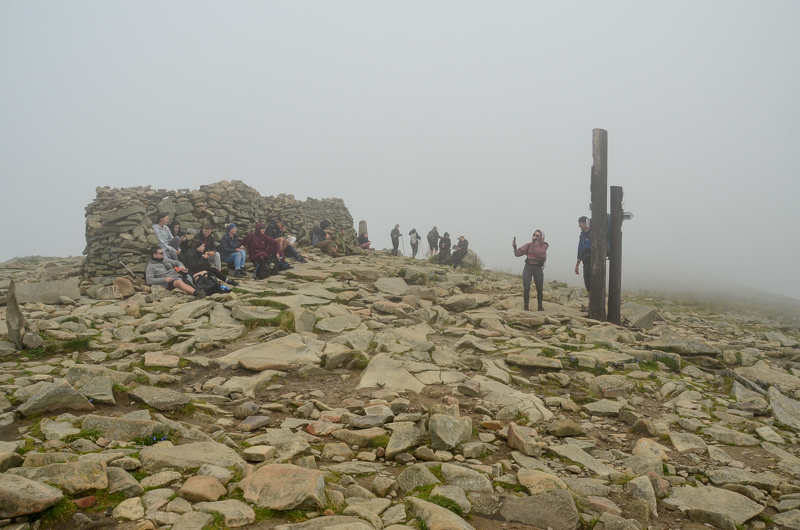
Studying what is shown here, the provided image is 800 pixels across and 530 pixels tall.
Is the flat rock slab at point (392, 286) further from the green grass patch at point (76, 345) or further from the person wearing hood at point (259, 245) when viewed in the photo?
the green grass patch at point (76, 345)

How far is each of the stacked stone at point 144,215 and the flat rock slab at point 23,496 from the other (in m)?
11.3

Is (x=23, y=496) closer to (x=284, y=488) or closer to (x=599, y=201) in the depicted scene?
(x=284, y=488)

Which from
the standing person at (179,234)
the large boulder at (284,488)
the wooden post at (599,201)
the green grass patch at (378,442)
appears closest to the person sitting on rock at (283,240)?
the standing person at (179,234)

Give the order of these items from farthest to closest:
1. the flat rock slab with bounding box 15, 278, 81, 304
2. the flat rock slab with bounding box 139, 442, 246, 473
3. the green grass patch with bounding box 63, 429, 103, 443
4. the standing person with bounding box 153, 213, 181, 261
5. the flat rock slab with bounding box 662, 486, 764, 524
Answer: the standing person with bounding box 153, 213, 181, 261
the flat rock slab with bounding box 15, 278, 81, 304
the green grass patch with bounding box 63, 429, 103, 443
the flat rock slab with bounding box 662, 486, 764, 524
the flat rock slab with bounding box 139, 442, 246, 473

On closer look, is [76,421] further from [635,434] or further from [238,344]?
[635,434]

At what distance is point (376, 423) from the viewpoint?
4.29 m

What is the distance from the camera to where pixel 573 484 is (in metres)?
3.55

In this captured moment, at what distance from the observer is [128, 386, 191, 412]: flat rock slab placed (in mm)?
4398

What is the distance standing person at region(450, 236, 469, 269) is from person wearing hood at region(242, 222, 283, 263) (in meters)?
9.31

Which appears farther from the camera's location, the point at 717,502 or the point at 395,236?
the point at 395,236

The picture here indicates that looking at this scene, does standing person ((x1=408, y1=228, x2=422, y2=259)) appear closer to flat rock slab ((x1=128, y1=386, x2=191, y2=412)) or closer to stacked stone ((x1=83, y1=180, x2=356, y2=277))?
Answer: stacked stone ((x1=83, y1=180, x2=356, y2=277))

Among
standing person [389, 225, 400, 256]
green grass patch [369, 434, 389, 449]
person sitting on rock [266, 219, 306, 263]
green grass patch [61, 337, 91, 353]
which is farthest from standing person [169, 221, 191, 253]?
standing person [389, 225, 400, 256]

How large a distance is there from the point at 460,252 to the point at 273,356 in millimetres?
15672

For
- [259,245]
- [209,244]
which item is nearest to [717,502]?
[259,245]
